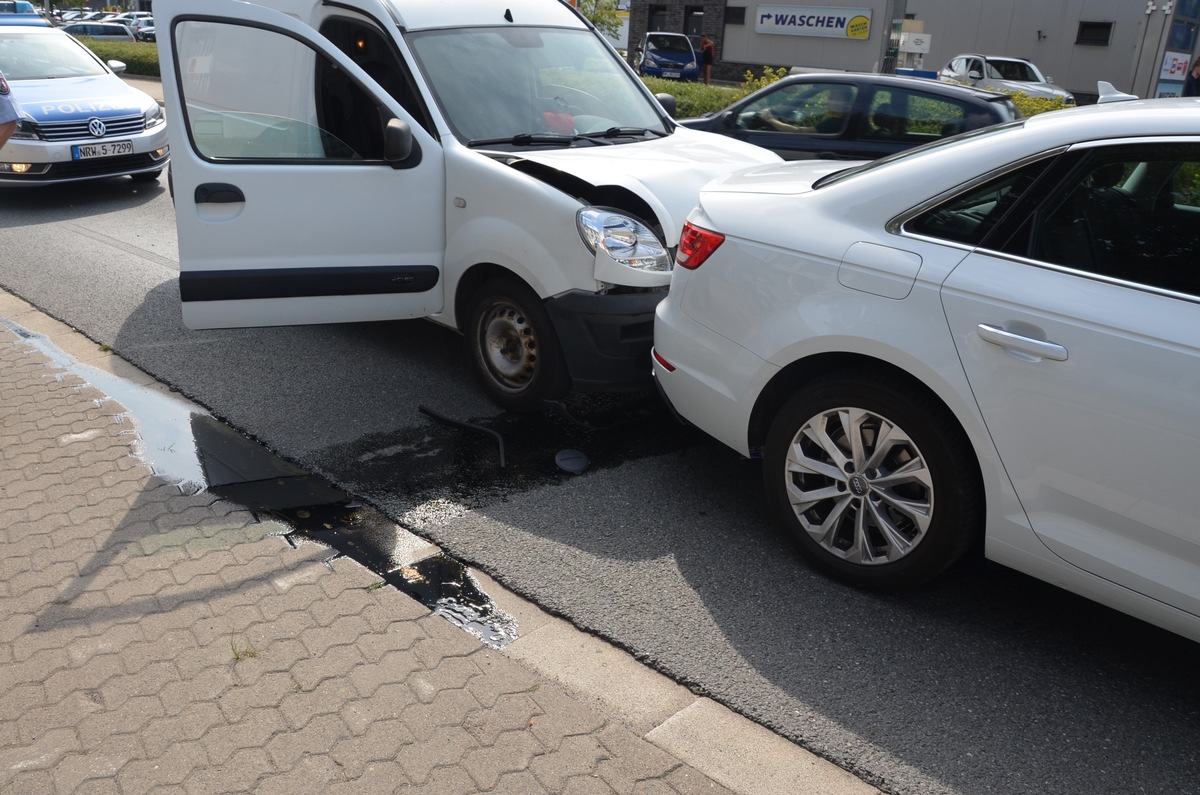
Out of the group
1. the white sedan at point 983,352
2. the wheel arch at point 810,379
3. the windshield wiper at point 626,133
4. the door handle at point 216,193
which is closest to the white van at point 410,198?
the door handle at point 216,193

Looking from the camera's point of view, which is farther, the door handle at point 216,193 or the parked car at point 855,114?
the parked car at point 855,114

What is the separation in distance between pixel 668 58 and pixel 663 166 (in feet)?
97.7

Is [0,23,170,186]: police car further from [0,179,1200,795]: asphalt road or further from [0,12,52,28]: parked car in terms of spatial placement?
[0,179,1200,795]: asphalt road

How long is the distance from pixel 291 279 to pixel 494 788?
119 inches

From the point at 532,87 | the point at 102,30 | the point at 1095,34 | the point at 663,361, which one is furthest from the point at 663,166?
the point at 102,30

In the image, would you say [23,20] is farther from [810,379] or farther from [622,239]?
[810,379]

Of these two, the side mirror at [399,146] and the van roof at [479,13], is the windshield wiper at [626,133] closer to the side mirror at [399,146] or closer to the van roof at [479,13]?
the van roof at [479,13]

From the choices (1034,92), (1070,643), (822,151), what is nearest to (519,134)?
(1070,643)

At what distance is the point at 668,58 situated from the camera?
109 ft

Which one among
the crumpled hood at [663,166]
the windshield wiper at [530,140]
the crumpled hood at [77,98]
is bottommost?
the crumpled hood at [77,98]

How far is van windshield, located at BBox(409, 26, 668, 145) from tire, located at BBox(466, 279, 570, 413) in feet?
2.90

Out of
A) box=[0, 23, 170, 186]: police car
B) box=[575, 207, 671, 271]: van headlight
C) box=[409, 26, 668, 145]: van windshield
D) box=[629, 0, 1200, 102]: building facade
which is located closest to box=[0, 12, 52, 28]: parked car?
box=[0, 23, 170, 186]: police car

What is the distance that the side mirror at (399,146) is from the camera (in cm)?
486

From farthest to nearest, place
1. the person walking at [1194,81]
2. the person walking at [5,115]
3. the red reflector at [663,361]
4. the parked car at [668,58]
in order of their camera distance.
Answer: the parked car at [668,58], the person walking at [1194,81], the person walking at [5,115], the red reflector at [663,361]
